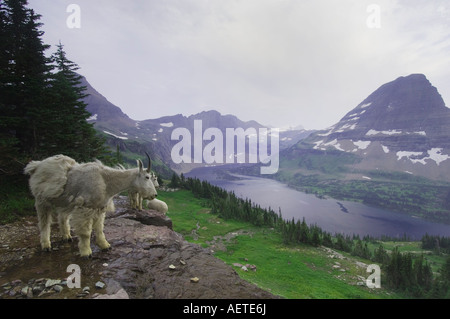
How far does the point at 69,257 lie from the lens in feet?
20.0

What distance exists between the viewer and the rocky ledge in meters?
4.67

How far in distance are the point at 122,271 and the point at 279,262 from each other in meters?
31.5

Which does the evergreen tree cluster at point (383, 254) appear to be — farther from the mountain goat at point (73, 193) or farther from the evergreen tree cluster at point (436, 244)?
the mountain goat at point (73, 193)

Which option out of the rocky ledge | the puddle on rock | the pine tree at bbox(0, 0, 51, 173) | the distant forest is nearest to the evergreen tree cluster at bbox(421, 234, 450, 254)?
the rocky ledge

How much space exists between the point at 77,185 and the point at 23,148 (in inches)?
587

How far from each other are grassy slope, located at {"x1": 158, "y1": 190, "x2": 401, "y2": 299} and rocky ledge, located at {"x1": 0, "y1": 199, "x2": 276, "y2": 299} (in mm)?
12871

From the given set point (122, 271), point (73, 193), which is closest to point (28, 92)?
point (73, 193)

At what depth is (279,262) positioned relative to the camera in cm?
3164

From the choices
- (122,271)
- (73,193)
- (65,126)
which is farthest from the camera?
(65,126)

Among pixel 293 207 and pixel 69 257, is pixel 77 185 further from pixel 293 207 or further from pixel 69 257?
pixel 293 207

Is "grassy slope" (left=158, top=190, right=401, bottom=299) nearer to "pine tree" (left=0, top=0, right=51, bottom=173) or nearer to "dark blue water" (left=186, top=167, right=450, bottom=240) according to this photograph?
"pine tree" (left=0, top=0, right=51, bottom=173)

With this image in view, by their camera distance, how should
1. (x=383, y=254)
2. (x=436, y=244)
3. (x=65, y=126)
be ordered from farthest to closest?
1. (x=436, y=244)
2. (x=383, y=254)
3. (x=65, y=126)

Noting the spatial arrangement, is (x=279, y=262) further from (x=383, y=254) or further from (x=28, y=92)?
(x=383, y=254)

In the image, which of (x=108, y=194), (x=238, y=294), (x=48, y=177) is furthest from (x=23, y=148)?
(x=238, y=294)
